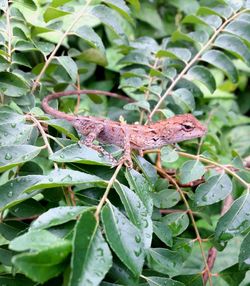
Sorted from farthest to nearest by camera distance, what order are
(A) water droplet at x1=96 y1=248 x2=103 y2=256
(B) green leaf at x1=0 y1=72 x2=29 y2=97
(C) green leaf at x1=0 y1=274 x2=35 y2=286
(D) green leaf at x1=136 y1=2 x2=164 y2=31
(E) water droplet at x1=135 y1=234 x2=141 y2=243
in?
1. (D) green leaf at x1=136 y1=2 x2=164 y2=31
2. (B) green leaf at x1=0 y1=72 x2=29 y2=97
3. (C) green leaf at x1=0 y1=274 x2=35 y2=286
4. (E) water droplet at x1=135 y1=234 x2=141 y2=243
5. (A) water droplet at x1=96 y1=248 x2=103 y2=256

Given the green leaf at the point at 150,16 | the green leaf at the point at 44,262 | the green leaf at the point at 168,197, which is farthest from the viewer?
the green leaf at the point at 150,16

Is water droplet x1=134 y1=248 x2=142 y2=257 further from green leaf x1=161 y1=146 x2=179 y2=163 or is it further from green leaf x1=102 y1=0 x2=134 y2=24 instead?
green leaf x1=102 y1=0 x2=134 y2=24

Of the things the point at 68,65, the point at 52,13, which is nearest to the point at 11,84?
the point at 68,65

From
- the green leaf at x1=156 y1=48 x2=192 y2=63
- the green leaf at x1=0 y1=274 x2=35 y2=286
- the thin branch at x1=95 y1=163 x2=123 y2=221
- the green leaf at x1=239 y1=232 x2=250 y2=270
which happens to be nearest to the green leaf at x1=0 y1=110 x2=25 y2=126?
the thin branch at x1=95 y1=163 x2=123 y2=221

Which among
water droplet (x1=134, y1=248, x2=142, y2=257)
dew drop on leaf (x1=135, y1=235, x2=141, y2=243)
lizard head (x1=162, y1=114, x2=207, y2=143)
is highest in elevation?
dew drop on leaf (x1=135, y1=235, x2=141, y2=243)

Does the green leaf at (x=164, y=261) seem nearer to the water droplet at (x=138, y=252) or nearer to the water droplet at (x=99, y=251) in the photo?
the water droplet at (x=138, y=252)

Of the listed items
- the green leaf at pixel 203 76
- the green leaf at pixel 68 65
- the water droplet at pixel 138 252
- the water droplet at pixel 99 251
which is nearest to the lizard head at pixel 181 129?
the green leaf at pixel 203 76

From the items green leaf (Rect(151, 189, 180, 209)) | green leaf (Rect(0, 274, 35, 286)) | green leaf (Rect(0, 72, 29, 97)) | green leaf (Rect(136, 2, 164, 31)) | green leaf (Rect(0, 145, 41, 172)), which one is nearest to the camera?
green leaf (Rect(0, 274, 35, 286))
